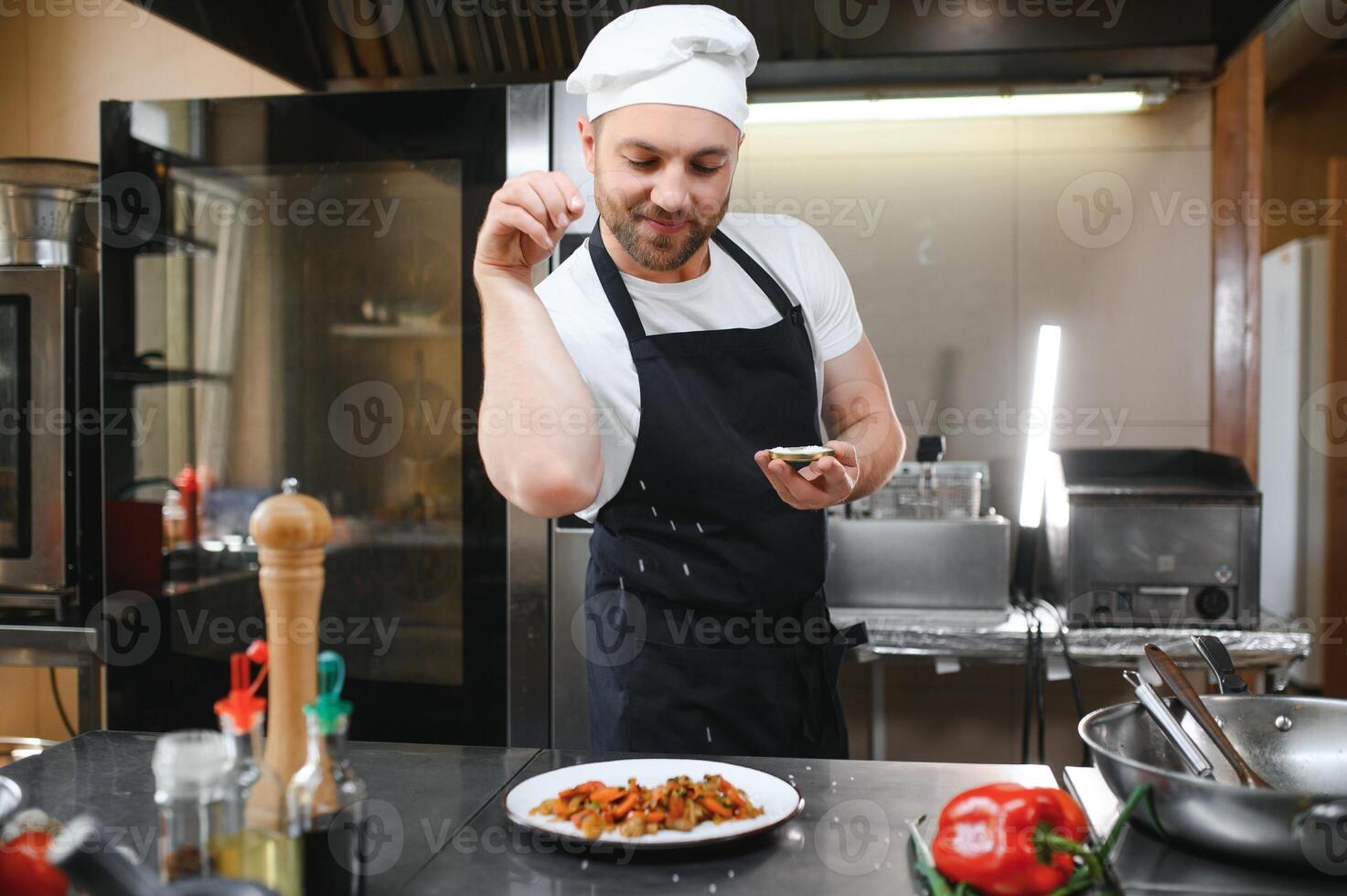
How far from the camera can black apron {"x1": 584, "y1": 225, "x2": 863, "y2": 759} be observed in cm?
159

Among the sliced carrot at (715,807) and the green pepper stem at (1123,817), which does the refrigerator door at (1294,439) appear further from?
the sliced carrot at (715,807)

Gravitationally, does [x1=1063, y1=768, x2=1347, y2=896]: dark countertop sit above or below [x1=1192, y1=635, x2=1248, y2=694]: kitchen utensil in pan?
below

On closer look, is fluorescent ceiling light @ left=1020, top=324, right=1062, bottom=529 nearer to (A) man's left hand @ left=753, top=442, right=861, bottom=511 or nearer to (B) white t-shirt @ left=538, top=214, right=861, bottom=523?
(B) white t-shirt @ left=538, top=214, right=861, bottom=523

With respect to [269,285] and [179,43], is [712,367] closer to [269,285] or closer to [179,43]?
[269,285]

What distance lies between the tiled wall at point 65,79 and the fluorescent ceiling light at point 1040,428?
2736mm

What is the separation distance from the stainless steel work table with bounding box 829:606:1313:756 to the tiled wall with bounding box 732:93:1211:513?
2.32 feet

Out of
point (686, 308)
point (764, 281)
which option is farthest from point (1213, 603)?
point (686, 308)

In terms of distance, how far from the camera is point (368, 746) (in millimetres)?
1350

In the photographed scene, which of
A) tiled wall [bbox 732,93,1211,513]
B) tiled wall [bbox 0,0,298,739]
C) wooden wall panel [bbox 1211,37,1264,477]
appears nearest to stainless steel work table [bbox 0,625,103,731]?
tiled wall [bbox 0,0,298,739]

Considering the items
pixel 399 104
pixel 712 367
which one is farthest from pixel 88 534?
pixel 712 367

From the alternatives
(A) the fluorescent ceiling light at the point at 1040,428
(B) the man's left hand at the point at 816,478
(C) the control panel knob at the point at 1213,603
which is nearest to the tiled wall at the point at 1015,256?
(A) the fluorescent ceiling light at the point at 1040,428

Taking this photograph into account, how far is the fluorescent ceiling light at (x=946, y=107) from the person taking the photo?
2.84 metres

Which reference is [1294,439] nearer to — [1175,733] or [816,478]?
[816,478]

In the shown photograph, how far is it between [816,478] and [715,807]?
612 millimetres
